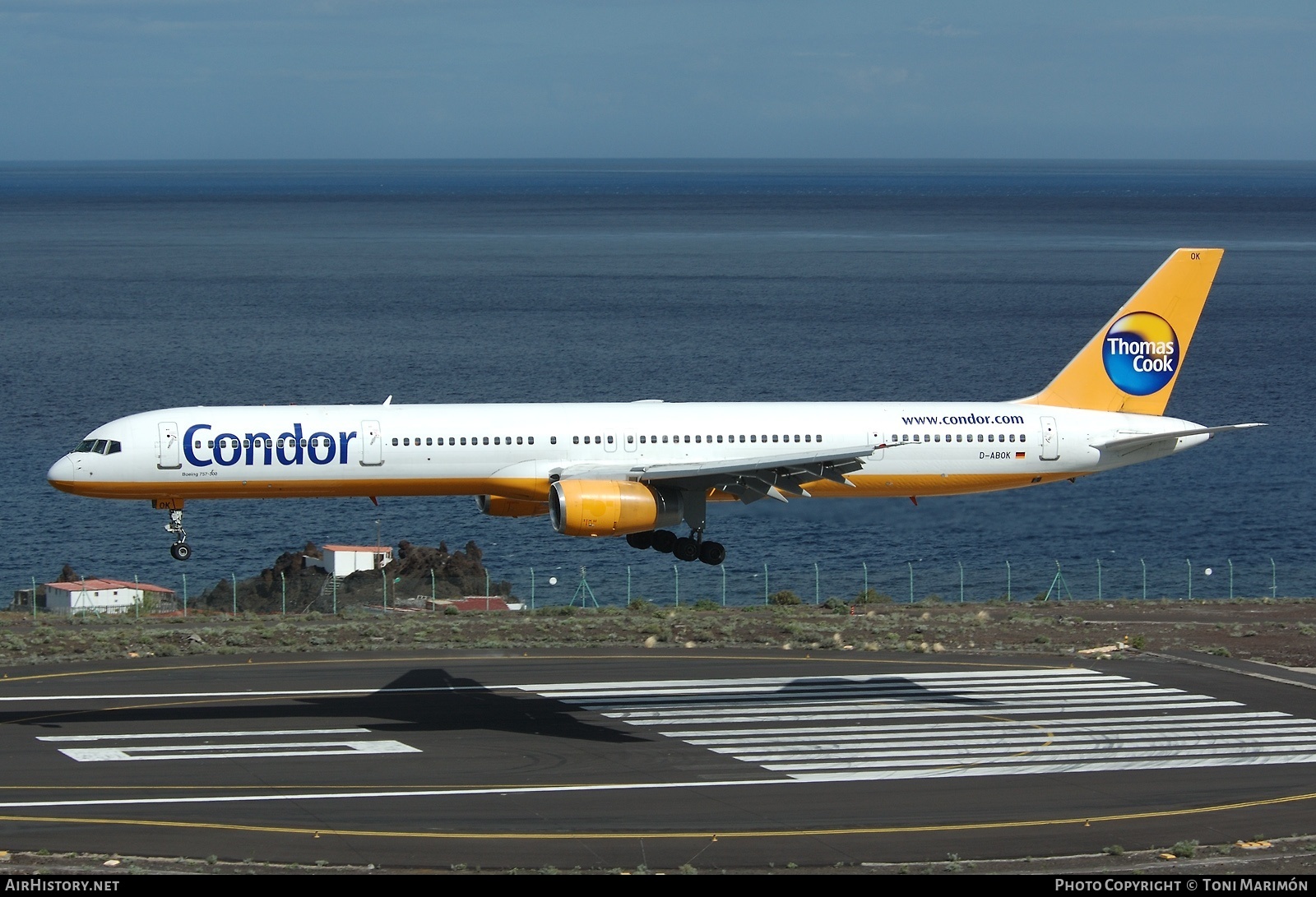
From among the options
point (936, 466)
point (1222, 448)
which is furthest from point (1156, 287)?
point (1222, 448)

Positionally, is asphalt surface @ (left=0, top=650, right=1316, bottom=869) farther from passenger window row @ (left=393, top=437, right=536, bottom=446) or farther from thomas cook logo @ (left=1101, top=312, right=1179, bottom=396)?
thomas cook logo @ (left=1101, top=312, right=1179, bottom=396)

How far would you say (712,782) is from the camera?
46.9m

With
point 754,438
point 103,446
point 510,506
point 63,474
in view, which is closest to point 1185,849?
point 754,438

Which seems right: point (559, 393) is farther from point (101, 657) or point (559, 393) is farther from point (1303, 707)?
point (1303, 707)

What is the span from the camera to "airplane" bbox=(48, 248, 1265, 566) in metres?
59.8

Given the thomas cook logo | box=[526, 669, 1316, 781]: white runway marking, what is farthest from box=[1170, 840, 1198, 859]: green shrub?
the thomas cook logo

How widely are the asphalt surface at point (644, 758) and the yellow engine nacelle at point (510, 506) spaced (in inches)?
250

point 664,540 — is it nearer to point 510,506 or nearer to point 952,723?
point 510,506

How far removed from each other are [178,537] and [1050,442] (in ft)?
117

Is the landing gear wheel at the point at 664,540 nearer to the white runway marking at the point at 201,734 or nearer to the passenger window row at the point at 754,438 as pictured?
the passenger window row at the point at 754,438

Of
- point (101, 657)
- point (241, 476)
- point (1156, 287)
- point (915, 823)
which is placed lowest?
point (915, 823)

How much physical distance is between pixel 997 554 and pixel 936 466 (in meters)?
58.0

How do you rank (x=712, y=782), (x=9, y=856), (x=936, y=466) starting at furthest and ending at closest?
1. (x=936, y=466)
2. (x=712, y=782)
3. (x=9, y=856)

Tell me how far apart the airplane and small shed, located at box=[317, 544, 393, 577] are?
4127cm
